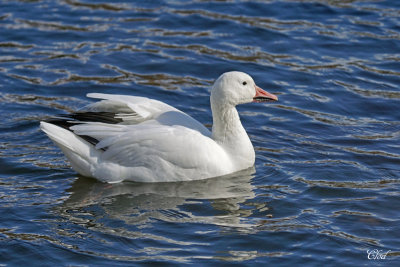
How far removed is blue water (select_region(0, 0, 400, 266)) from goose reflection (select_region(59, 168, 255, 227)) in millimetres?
26

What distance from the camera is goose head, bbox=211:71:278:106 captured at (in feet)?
33.5

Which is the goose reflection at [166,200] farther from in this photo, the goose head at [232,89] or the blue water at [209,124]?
the goose head at [232,89]

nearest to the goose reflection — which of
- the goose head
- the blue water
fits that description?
the blue water

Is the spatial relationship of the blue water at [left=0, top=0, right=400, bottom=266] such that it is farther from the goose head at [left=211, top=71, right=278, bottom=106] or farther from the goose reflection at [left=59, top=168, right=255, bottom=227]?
the goose head at [left=211, top=71, right=278, bottom=106]

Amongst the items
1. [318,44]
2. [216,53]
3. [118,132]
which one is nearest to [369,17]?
[318,44]

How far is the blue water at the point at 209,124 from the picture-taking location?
27.9 feet

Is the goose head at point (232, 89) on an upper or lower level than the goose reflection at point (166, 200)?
upper

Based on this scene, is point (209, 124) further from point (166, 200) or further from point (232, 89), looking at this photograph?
point (166, 200)

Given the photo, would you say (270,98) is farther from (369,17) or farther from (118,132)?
(369,17)

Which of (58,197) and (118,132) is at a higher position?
(118,132)

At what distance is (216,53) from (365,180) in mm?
5191

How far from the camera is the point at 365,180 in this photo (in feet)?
33.7

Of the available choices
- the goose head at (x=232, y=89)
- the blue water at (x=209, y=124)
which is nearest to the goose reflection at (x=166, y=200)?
the blue water at (x=209, y=124)

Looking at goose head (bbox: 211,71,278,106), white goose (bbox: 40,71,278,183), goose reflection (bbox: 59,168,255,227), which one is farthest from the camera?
goose head (bbox: 211,71,278,106)
